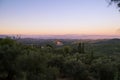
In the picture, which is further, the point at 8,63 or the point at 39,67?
the point at 39,67

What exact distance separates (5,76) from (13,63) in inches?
59.4

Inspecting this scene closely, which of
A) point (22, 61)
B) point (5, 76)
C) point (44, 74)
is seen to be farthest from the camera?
point (44, 74)

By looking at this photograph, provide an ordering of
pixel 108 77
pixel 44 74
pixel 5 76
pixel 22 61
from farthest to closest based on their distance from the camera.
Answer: pixel 108 77
pixel 44 74
pixel 22 61
pixel 5 76

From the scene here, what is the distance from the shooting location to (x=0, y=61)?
80.1 ft

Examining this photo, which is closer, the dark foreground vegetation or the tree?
the tree

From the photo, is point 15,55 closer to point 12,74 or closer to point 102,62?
point 12,74

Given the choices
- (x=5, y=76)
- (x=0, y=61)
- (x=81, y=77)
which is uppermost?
(x=0, y=61)

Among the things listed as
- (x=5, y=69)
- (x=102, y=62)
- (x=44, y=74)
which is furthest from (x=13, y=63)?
(x=102, y=62)

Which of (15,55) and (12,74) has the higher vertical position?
(15,55)

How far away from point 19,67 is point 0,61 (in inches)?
92.9

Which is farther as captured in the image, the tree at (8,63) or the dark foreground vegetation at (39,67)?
the dark foreground vegetation at (39,67)

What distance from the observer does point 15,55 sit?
2561 centimetres

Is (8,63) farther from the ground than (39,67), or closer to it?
farther from the ground

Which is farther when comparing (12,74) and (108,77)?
(108,77)
